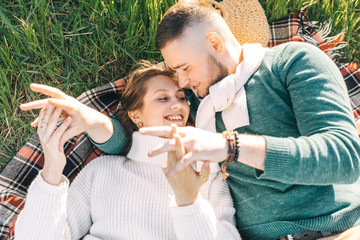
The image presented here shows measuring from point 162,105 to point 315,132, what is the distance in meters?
1.01

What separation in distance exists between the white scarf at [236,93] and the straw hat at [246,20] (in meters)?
0.45

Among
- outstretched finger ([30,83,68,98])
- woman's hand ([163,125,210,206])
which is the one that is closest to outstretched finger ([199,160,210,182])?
woman's hand ([163,125,210,206])

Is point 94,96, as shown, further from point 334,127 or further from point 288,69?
point 334,127

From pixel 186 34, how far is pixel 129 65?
2.59ft

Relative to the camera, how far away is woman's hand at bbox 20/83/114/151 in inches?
72.2

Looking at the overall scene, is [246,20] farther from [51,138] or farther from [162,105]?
[51,138]

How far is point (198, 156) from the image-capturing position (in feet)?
4.78

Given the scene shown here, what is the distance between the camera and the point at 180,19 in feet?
7.18

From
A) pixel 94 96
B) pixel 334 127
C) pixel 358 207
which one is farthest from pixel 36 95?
pixel 358 207

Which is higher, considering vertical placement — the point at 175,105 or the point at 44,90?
the point at 44,90

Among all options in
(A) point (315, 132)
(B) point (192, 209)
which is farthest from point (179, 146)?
(A) point (315, 132)

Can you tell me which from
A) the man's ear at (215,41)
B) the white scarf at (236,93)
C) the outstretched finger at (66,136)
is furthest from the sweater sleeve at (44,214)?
the man's ear at (215,41)

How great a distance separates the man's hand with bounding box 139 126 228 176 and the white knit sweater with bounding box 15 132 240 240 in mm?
459

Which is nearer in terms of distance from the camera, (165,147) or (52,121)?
(165,147)
